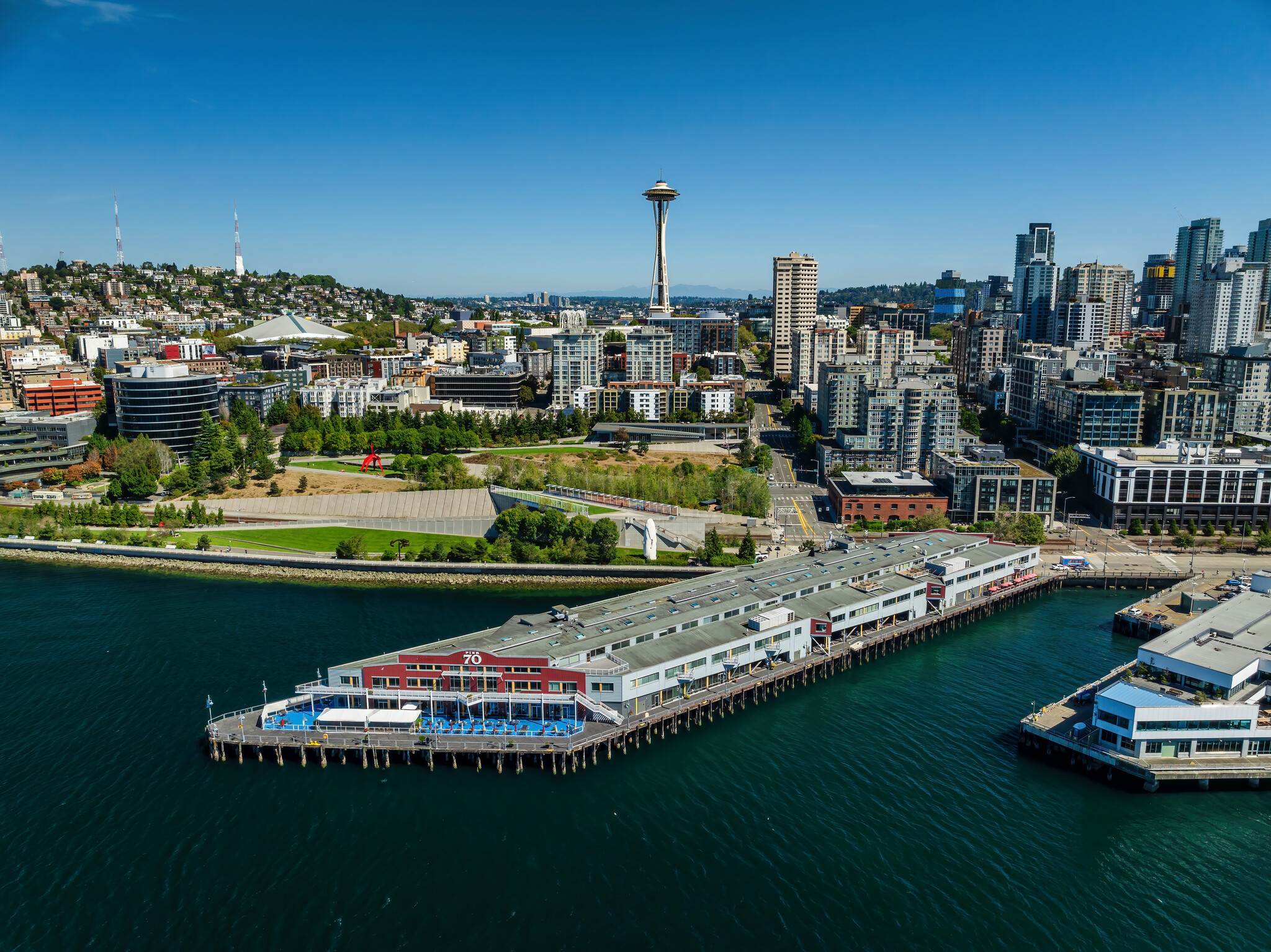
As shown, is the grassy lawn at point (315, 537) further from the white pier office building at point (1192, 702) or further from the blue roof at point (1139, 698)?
the white pier office building at point (1192, 702)

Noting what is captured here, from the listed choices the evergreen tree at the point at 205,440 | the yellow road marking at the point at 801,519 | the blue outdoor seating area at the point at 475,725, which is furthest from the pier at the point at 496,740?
the evergreen tree at the point at 205,440

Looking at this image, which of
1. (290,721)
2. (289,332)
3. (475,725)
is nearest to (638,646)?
(475,725)

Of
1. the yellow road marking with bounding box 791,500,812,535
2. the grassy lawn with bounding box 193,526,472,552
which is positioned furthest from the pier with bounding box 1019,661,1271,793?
the grassy lawn with bounding box 193,526,472,552

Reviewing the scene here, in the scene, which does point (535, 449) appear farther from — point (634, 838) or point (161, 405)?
point (634, 838)

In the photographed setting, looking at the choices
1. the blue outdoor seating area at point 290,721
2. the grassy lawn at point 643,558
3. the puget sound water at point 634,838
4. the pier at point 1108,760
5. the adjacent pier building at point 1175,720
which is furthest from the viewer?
the grassy lawn at point 643,558

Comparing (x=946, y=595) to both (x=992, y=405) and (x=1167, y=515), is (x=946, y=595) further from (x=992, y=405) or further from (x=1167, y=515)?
(x=992, y=405)

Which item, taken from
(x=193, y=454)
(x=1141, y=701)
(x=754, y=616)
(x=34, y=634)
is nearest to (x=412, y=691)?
(x=754, y=616)

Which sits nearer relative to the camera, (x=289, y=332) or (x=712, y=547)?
(x=712, y=547)
